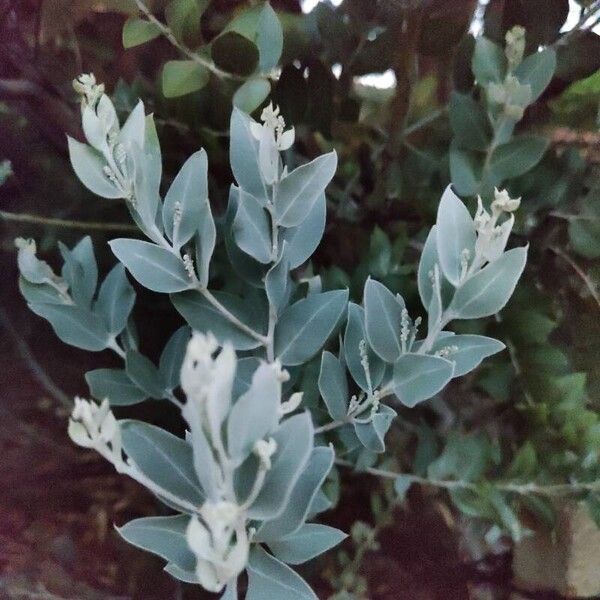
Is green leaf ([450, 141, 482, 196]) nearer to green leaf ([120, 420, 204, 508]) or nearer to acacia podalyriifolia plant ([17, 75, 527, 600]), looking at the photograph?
acacia podalyriifolia plant ([17, 75, 527, 600])

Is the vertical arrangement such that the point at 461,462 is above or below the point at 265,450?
below

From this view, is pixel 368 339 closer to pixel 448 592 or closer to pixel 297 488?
pixel 297 488

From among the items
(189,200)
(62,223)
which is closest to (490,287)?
(189,200)

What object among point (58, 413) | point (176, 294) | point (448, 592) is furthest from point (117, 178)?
point (448, 592)

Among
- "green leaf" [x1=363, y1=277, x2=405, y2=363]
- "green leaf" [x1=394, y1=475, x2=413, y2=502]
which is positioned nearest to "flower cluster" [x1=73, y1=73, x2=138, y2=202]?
"green leaf" [x1=363, y1=277, x2=405, y2=363]

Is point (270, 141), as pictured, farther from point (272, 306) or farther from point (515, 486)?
point (515, 486)

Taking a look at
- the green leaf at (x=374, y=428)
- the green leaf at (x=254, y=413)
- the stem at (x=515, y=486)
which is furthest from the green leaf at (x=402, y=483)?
the green leaf at (x=254, y=413)
